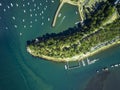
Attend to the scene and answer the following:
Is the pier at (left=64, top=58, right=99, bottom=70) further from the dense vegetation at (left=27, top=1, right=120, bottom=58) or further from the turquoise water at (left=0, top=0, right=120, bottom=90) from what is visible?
the dense vegetation at (left=27, top=1, right=120, bottom=58)

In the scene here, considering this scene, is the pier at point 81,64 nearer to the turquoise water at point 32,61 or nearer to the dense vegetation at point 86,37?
the turquoise water at point 32,61

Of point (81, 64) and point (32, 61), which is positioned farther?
point (32, 61)

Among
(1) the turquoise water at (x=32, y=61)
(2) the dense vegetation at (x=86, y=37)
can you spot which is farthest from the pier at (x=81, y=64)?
(2) the dense vegetation at (x=86, y=37)

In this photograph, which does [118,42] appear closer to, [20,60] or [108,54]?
[108,54]

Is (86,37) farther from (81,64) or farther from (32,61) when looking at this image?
(32,61)

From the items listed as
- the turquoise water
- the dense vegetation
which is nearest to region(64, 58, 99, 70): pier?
the turquoise water

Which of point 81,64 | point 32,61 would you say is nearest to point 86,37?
point 81,64
